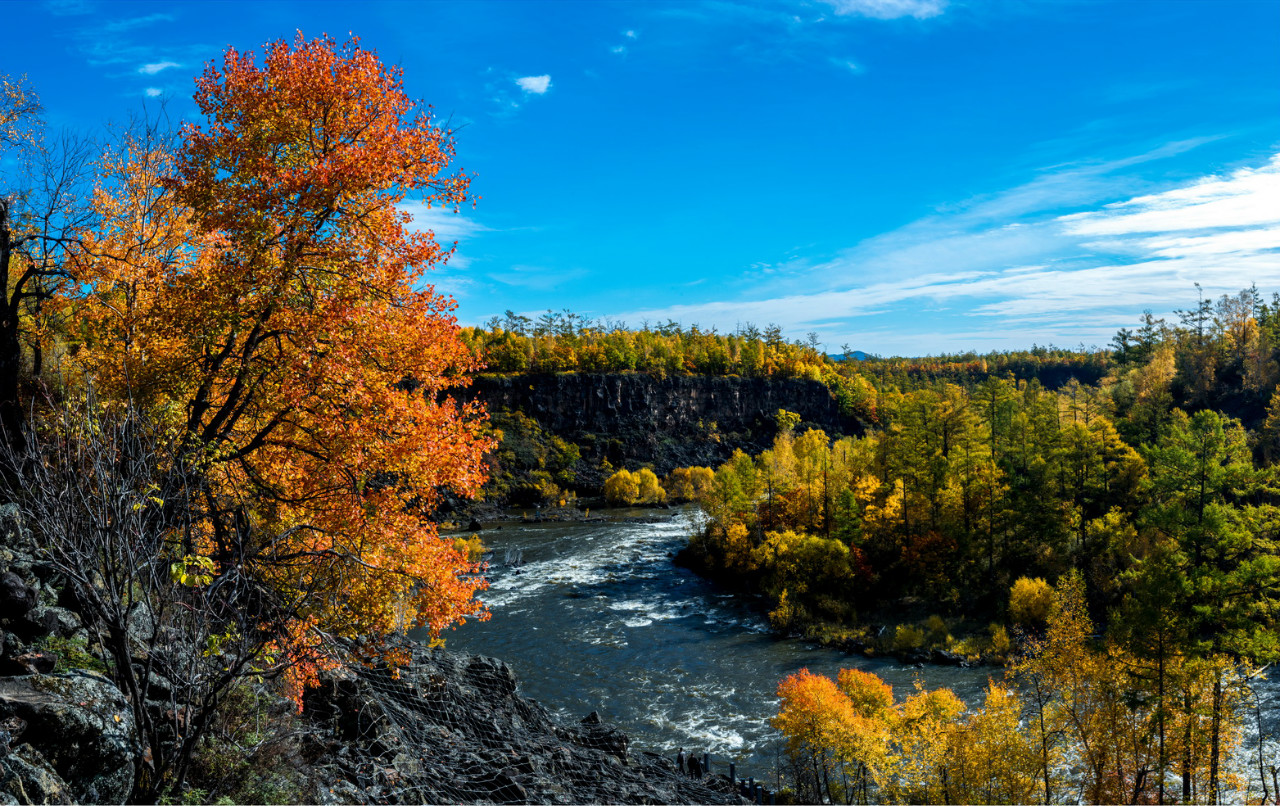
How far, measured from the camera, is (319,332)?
11.0 metres

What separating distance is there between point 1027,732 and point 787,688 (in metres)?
10.2

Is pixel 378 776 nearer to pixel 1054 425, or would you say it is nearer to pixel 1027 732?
pixel 1027 732

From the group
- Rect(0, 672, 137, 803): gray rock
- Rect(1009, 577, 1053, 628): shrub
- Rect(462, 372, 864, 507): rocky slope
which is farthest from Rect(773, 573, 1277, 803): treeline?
Rect(462, 372, 864, 507): rocky slope

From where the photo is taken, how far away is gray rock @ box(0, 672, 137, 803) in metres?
7.07

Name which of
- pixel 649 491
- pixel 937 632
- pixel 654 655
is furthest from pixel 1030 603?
pixel 649 491

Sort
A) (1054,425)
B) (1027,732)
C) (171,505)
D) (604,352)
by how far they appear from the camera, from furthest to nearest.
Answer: (604,352), (1054,425), (1027,732), (171,505)

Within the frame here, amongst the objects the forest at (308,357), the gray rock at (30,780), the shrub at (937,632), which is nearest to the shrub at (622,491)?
the shrub at (937,632)

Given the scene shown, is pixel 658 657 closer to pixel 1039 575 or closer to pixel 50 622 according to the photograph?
pixel 1039 575

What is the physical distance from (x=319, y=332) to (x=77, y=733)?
613cm

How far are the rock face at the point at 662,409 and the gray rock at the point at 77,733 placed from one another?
122 metres

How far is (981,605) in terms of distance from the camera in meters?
45.8

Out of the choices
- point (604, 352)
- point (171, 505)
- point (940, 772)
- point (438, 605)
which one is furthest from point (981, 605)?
point (604, 352)

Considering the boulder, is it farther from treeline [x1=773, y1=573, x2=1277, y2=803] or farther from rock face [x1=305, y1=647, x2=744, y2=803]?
treeline [x1=773, y1=573, x2=1277, y2=803]

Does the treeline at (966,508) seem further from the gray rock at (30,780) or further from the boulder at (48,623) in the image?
the gray rock at (30,780)
